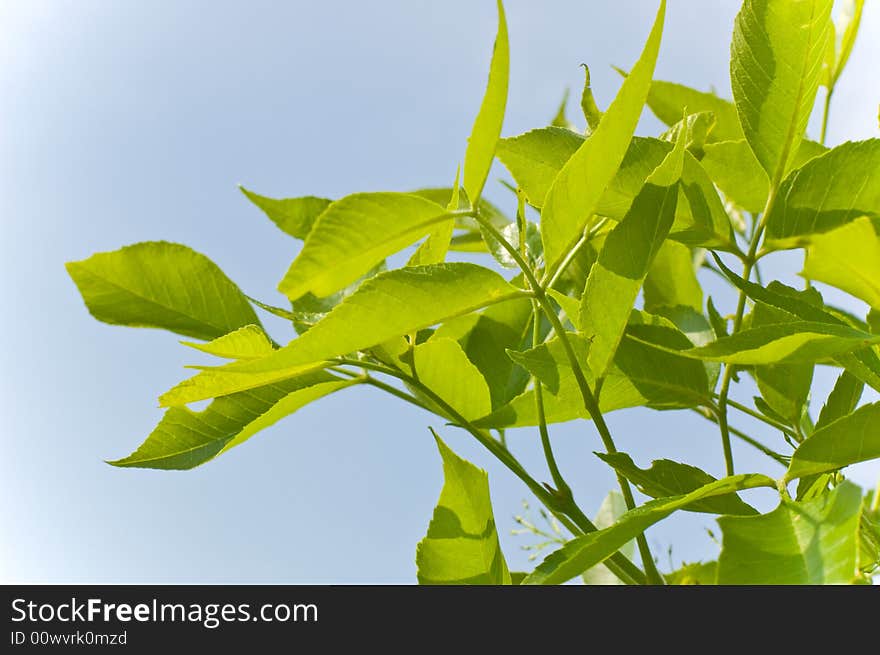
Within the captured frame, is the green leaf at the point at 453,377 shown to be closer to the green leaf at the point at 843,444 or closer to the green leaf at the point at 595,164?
the green leaf at the point at 595,164

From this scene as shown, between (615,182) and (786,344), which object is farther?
(615,182)

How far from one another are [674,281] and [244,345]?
1.42 feet

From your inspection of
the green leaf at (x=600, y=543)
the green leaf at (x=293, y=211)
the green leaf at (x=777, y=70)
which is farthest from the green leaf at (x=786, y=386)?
the green leaf at (x=293, y=211)

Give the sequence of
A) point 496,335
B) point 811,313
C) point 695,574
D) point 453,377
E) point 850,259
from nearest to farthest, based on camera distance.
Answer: point 850,259 → point 811,313 → point 453,377 → point 496,335 → point 695,574

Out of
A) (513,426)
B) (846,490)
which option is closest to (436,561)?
(513,426)

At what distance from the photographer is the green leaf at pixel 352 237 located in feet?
1.39

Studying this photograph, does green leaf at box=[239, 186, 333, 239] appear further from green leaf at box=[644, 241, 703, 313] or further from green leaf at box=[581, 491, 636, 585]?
green leaf at box=[581, 491, 636, 585]

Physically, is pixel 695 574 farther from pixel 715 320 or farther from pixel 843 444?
pixel 843 444

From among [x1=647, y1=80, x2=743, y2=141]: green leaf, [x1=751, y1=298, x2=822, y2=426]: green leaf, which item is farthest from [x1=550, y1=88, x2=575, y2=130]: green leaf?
[x1=751, y1=298, x2=822, y2=426]: green leaf

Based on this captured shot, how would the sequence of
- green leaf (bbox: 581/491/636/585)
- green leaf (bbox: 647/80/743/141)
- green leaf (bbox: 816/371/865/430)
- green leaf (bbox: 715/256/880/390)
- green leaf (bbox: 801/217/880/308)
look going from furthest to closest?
green leaf (bbox: 581/491/636/585) → green leaf (bbox: 647/80/743/141) → green leaf (bbox: 816/371/865/430) → green leaf (bbox: 715/256/880/390) → green leaf (bbox: 801/217/880/308)

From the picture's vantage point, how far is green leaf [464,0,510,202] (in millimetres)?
436

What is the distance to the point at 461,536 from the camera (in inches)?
22.1

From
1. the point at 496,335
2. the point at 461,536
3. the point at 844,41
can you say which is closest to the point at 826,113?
the point at 844,41

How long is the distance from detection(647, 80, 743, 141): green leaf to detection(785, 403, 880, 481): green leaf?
1.16 feet
